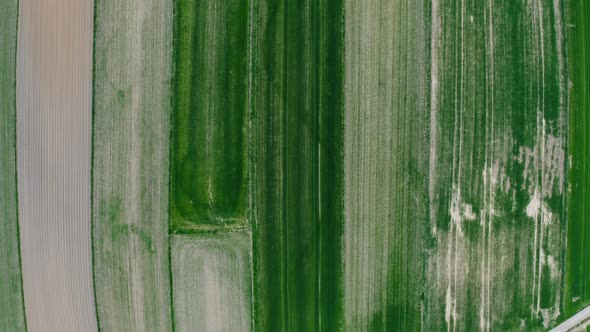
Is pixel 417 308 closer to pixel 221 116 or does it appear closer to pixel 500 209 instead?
pixel 500 209

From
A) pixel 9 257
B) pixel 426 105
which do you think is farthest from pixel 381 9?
pixel 9 257

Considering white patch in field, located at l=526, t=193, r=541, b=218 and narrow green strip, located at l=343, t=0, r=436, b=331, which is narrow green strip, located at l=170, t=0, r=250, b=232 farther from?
white patch in field, located at l=526, t=193, r=541, b=218

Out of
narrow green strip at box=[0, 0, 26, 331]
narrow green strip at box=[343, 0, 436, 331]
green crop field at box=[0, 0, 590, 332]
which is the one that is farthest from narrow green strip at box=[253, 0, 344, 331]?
narrow green strip at box=[0, 0, 26, 331]

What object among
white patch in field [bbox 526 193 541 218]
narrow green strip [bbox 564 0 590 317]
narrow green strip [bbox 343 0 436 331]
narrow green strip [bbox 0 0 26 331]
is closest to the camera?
narrow green strip [bbox 0 0 26 331]

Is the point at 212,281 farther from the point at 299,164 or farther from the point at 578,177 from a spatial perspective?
the point at 578,177

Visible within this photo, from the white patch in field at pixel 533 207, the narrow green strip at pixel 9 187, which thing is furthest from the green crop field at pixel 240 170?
the white patch in field at pixel 533 207

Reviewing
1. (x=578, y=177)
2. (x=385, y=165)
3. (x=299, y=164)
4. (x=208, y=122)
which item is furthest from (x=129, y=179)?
(x=578, y=177)
